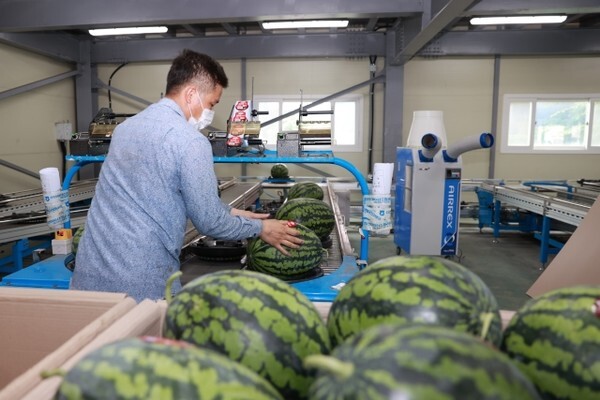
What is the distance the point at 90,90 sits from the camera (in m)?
8.09

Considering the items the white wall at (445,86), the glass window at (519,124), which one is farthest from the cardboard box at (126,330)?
the glass window at (519,124)

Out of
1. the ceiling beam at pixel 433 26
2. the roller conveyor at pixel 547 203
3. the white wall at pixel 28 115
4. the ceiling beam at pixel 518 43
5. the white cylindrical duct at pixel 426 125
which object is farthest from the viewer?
the ceiling beam at pixel 518 43

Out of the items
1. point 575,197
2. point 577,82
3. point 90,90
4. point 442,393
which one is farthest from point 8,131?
point 577,82

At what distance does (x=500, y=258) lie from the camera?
6.13 m

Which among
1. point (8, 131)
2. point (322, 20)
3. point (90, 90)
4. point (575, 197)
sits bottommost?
point (575, 197)

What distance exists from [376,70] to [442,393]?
7869 mm

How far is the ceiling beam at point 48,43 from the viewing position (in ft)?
20.3

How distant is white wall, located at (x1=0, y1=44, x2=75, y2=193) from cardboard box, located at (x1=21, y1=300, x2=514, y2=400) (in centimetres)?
689

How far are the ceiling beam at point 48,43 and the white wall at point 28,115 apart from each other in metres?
0.21

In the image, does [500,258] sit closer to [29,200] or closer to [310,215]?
[310,215]

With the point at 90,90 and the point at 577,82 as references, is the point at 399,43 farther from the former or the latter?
the point at 90,90

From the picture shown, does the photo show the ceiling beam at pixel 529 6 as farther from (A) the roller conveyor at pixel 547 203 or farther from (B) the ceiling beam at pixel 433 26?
(A) the roller conveyor at pixel 547 203

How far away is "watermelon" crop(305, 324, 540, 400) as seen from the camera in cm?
Result: 41

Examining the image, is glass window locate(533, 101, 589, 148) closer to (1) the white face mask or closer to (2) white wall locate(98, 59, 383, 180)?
(2) white wall locate(98, 59, 383, 180)
